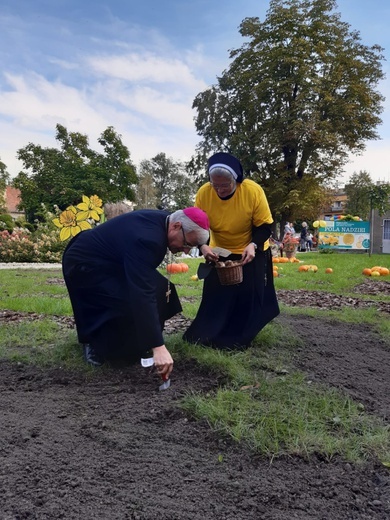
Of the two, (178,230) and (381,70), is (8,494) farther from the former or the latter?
(381,70)

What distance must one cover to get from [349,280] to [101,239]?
301 inches

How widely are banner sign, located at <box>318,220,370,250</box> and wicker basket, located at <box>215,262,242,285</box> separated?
21795 millimetres

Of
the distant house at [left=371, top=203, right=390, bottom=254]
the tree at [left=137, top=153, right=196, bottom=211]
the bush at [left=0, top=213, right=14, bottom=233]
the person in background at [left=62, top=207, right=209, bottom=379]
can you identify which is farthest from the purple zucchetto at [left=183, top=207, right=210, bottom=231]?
the tree at [left=137, top=153, right=196, bottom=211]

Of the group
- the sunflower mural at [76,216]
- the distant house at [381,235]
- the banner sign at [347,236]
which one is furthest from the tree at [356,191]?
the sunflower mural at [76,216]

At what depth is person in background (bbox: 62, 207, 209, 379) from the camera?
2621 mm

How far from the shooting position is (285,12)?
28.0 metres

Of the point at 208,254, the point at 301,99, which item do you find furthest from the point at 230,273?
the point at 301,99

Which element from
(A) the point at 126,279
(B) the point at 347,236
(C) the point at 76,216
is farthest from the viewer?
(B) the point at 347,236

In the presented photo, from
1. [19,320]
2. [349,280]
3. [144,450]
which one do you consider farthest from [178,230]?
[349,280]

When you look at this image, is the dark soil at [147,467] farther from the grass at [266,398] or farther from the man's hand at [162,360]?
the man's hand at [162,360]

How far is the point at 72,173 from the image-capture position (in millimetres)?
40906

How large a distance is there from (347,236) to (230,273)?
73.0 ft

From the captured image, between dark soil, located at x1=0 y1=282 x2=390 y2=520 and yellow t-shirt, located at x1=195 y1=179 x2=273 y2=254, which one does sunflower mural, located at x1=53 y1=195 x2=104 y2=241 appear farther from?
dark soil, located at x1=0 y1=282 x2=390 y2=520

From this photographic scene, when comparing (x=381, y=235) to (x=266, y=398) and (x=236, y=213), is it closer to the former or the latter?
(x=236, y=213)
